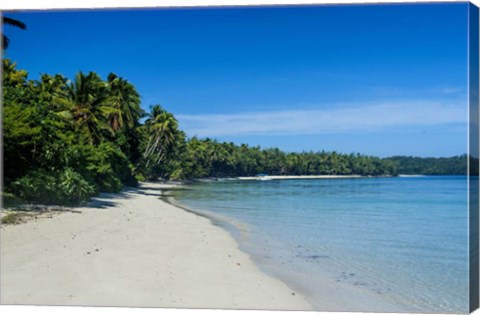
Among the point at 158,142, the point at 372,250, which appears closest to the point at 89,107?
the point at 158,142

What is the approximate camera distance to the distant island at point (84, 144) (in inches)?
311

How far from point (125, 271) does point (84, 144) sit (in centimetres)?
995

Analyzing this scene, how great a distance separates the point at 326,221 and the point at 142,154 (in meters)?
13.1

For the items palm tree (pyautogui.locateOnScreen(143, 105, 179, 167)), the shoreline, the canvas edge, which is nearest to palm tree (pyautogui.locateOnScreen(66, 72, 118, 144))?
palm tree (pyautogui.locateOnScreen(143, 105, 179, 167))

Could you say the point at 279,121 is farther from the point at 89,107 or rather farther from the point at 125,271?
the point at 89,107

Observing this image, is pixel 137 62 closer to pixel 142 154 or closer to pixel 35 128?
pixel 35 128

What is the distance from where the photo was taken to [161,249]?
586 cm

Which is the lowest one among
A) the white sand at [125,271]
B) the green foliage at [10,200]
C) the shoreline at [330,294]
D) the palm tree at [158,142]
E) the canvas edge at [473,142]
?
the shoreline at [330,294]

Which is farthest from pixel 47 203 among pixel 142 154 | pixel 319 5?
pixel 142 154

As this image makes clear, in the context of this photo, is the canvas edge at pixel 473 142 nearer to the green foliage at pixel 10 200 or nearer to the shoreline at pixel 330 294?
the shoreline at pixel 330 294

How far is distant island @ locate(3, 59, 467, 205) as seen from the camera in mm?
7887

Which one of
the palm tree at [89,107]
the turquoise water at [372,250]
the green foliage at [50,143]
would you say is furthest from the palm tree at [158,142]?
the turquoise water at [372,250]

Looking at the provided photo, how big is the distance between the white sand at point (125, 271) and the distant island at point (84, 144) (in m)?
1.70

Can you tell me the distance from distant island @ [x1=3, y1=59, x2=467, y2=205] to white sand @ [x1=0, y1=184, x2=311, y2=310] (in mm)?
1700
